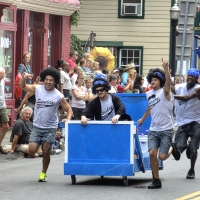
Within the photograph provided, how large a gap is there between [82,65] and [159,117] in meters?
11.2

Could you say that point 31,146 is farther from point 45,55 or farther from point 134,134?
point 45,55

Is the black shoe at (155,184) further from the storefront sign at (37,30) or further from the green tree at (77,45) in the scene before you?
the green tree at (77,45)

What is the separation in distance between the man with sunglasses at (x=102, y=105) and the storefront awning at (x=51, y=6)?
31.6 ft

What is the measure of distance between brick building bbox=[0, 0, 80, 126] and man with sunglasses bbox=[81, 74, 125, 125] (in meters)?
8.86

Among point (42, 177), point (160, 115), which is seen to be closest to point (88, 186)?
point (42, 177)

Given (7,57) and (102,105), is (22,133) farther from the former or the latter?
(7,57)

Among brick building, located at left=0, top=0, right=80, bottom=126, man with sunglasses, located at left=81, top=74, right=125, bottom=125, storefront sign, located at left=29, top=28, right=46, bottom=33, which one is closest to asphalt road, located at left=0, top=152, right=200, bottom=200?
man with sunglasses, located at left=81, top=74, right=125, bottom=125

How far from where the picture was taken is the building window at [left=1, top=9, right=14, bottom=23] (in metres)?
21.3

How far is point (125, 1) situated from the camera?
113ft

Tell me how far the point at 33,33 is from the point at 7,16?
3.22 m

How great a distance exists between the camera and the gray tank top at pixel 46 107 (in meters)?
12.8

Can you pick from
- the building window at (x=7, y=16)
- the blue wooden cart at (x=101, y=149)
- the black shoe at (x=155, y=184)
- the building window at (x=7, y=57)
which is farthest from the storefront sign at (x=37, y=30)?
the black shoe at (x=155, y=184)

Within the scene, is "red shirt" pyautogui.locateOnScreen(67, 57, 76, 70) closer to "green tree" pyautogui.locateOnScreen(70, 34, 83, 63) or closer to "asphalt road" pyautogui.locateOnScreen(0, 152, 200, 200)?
"green tree" pyautogui.locateOnScreen(70, 34, 83, 63)

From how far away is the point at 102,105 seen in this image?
12.6m
